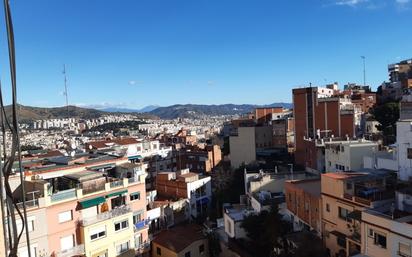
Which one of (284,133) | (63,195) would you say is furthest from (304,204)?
(284,133)

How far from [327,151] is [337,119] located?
1124 centimetres

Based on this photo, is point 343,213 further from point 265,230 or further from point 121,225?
point 121,225

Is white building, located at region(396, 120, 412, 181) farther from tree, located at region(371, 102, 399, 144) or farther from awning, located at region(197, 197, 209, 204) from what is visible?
tree, located at region(371, 102, 399, 144)

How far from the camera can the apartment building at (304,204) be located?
1766cm

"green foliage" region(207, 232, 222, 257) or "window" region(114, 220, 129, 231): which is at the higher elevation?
"window" region(114, 220, 129, 231)

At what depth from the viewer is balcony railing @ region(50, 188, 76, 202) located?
16656 mm

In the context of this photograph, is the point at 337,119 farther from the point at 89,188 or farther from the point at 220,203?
the point at 89,188

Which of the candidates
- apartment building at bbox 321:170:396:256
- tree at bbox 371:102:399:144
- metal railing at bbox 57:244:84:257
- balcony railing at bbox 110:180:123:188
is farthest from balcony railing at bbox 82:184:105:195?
tree at bbox 371:102:399:144

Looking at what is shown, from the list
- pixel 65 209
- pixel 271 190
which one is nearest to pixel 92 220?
pixel 65 209

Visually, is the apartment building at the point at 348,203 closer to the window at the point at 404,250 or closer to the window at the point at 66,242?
the window at the point at 404,250

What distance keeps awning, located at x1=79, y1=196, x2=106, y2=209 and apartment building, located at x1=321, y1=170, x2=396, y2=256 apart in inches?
429

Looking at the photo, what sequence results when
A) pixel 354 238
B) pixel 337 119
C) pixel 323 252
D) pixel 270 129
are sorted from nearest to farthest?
pixel 354 238 < pixel 323 252 < pixel 337 119 < pixel 270 129

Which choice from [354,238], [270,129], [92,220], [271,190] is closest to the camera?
[354,238]

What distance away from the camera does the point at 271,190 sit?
25.9 m
